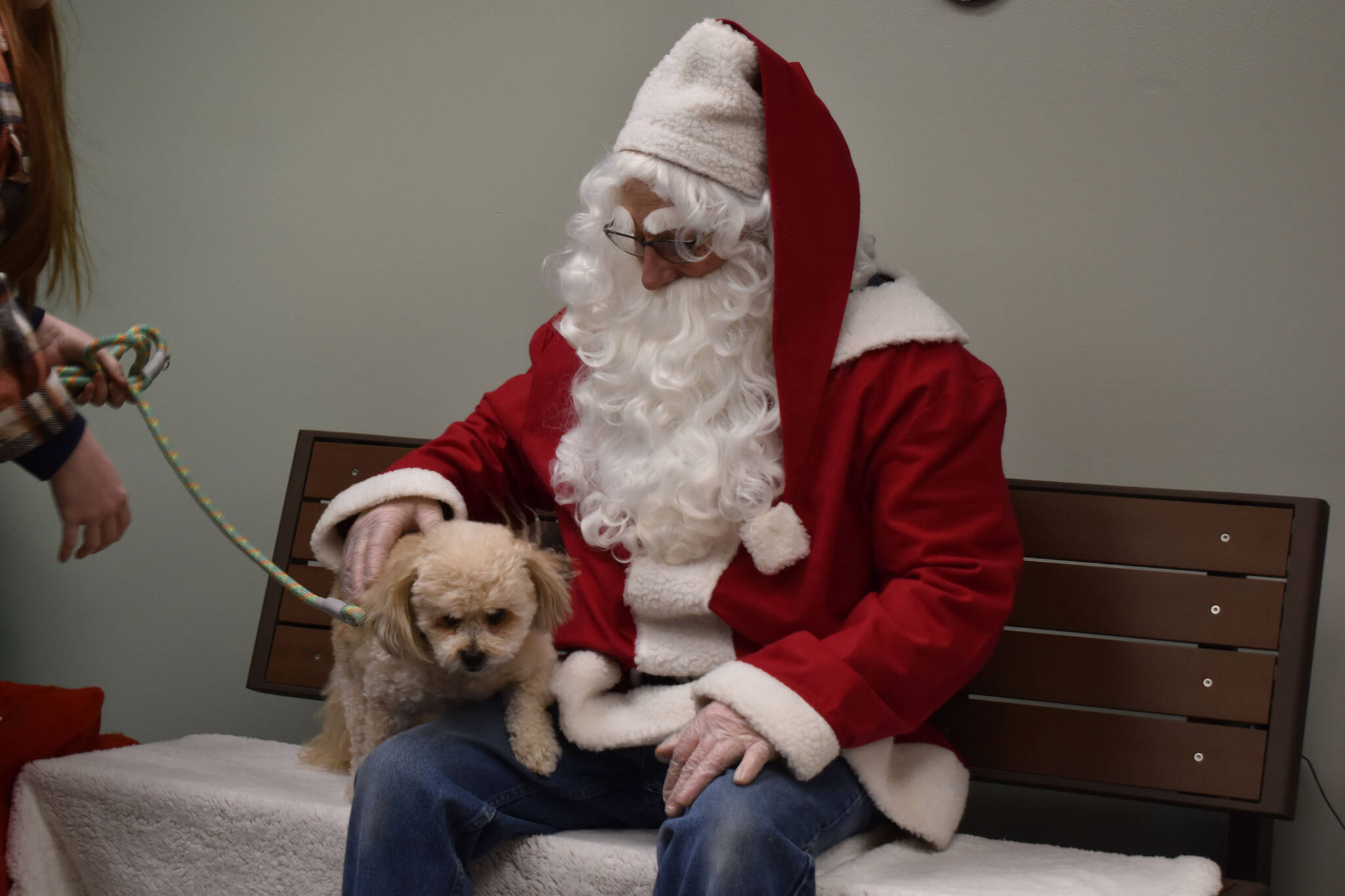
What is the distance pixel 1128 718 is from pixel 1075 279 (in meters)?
0.80

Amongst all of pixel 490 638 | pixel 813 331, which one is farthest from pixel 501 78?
pixel 490 638

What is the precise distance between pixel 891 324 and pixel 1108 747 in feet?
2.60

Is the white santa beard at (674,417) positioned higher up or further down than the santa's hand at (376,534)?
higher up

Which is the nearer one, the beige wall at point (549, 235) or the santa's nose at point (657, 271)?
the santa's nose at point (657, 271)

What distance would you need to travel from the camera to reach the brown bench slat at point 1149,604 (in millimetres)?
1797

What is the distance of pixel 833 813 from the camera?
1.47m

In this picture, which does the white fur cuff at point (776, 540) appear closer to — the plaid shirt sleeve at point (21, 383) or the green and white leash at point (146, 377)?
the green and white leash at point (146, 377)

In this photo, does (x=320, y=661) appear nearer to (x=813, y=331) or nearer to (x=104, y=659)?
(x=104, y=659)

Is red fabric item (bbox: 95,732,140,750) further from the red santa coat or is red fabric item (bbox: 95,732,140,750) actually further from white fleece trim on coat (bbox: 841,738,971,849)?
white fleece trim on coat (bbox: 841,738,971,849)

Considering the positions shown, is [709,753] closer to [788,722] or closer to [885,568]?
[788,722]

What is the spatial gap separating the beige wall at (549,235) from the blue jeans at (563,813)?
34.1 inches

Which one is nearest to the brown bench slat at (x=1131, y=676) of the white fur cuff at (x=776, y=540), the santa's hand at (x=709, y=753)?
the white fur cuff at (x=776, y=540)

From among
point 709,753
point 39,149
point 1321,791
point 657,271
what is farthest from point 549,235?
point 1321,791

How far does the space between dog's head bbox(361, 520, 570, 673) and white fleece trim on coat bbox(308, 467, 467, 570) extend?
8.1 inches
